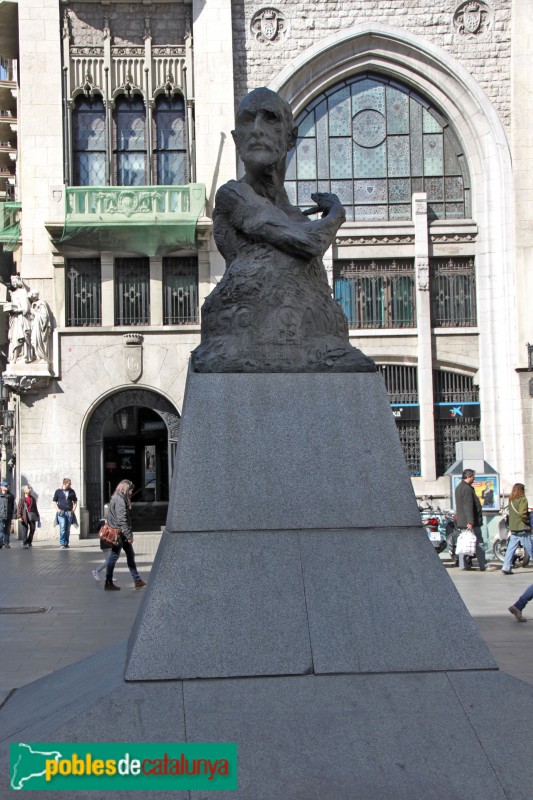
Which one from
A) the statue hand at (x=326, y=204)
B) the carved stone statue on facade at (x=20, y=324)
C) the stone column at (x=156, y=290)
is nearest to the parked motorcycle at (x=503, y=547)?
the stone column at (x=156, y=290)

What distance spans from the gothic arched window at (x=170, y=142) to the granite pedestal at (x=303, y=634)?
2349 centimetres

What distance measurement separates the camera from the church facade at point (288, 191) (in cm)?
2717

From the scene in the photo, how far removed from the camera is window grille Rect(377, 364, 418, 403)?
91.7 feet

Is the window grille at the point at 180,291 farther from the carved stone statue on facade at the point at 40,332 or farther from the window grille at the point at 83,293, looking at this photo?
the carved stone statue on facade at the point at 40,332

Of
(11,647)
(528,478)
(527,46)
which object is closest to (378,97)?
(527,46)

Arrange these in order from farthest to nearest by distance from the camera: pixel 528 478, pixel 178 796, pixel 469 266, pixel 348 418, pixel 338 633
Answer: pixel 469 266 → pixel 528 478 → pixel 348 418 → pixel 338 633 → pixel 178 796

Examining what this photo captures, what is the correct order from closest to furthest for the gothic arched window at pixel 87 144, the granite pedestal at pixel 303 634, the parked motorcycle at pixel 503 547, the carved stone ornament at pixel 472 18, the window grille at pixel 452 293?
the granite pedestal at pixel 303 634
the parked motorcycle at pixel 503 547
the gothic arched window at pixel 87 144
the carved stone ornament at pixel 472 18
the window grille at pixel 452 293

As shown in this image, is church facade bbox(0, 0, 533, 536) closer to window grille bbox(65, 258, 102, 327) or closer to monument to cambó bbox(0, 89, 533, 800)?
window grille bbox(65, 258, 102, 327)

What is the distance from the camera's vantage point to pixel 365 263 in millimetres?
28734

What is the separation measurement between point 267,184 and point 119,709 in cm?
362

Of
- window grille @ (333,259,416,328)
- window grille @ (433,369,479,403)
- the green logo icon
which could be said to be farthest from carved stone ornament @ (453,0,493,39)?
the green logo icon

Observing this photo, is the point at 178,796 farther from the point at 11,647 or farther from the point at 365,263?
the point at 365,263

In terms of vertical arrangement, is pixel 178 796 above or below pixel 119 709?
below

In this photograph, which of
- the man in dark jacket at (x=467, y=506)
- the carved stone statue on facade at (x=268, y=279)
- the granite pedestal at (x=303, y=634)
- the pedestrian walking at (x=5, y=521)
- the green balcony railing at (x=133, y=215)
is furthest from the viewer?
the green balcony railing at (x=133, y=215)
